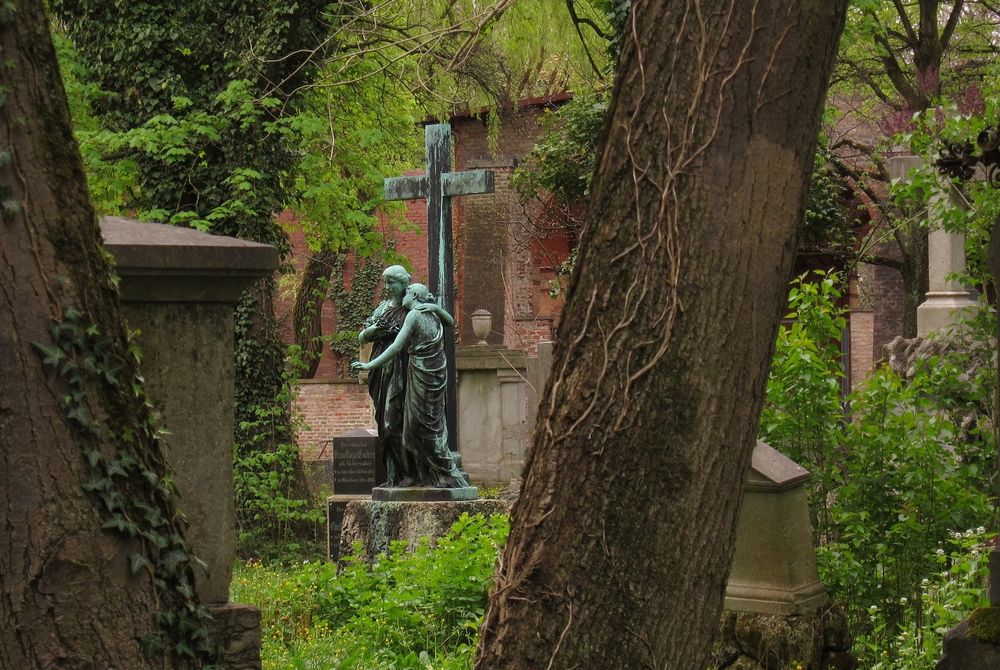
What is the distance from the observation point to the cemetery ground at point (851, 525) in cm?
652

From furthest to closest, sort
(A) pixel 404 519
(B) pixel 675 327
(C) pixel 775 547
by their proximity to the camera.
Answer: (A) pixel 404 519 → (C) pixel 775 547 → (B) pixel 675 327

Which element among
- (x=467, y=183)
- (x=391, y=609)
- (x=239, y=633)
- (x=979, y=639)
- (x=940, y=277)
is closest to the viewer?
(x=979, y=639)

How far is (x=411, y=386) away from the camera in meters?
9.99

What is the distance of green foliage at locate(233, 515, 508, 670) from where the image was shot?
260 inches

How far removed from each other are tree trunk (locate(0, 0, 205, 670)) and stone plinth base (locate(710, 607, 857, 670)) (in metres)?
4.28

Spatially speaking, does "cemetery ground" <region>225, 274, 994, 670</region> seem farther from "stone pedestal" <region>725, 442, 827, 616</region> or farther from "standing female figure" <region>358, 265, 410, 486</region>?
"standing female figure" <region>358, 265, 410, 486</region>

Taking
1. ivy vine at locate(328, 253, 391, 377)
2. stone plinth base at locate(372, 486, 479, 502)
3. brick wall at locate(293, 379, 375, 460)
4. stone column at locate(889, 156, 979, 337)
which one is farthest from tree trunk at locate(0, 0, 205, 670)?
ivy vine at locate(328, 253, 391, 377)

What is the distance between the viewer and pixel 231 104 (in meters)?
13.2

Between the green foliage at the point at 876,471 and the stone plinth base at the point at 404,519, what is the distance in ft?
10.9

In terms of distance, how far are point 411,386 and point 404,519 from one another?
3.67ft

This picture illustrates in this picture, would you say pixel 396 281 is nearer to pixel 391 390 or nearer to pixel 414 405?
pixel 391 390

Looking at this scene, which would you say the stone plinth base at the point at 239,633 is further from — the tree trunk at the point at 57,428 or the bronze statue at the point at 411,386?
the bronze statue at the point at 411,386

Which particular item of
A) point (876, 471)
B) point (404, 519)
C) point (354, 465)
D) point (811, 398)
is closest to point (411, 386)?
point (404, 519)

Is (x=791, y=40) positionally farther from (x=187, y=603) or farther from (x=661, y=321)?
(x=187, y=603)
